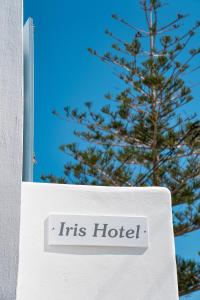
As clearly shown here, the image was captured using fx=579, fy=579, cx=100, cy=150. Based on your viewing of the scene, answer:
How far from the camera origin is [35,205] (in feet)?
8.86

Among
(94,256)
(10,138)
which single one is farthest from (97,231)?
(10,138)

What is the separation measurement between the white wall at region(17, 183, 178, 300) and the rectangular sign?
0.10ft

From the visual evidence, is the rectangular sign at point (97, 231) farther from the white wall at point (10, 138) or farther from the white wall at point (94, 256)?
the white wall at point (10, 138)

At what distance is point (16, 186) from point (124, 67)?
740cm

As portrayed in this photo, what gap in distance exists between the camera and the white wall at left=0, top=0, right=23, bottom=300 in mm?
2125

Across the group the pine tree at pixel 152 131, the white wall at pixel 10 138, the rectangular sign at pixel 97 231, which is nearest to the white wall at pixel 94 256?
the rectangular sign at pixel 97 231

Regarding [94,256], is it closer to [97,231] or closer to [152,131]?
[97,231]

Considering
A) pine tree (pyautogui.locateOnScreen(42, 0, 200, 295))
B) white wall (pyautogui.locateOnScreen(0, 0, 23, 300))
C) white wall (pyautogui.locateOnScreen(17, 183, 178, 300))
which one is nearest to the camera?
white wall (pyautogui.locateOnScreen(0, 0, 23, 300))

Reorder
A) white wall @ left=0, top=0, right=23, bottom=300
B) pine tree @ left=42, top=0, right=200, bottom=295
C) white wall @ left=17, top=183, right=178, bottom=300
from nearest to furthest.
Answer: white wall @ left=0, top=0, right=23, bottom=300, white wall @ left=17, top=183, right=178, bottom=300, pine tree @ left=42, top=0, right=200, bottom=295

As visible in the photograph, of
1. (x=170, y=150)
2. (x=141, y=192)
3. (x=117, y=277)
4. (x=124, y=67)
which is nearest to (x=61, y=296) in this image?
(x=117, y=277)

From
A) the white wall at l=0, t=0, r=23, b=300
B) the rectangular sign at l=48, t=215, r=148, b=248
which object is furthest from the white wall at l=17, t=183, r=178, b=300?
the white wall at l=0, t=0, r=23, b=300

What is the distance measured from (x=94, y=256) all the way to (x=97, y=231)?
12 cm

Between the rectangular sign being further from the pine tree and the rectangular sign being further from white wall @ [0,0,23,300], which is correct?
the pine tree

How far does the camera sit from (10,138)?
221 cm
